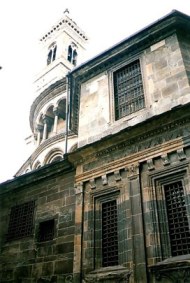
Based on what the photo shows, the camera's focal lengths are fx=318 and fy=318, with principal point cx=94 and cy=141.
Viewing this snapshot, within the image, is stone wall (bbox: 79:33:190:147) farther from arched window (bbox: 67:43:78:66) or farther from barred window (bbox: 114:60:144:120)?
arched window (bbox: 67:43:78:66)

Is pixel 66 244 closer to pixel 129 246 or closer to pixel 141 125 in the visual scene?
pixel 129 246

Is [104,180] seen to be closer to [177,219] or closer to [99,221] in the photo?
[99,221]

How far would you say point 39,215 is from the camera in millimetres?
10859

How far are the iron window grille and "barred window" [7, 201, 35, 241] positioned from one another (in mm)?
3187

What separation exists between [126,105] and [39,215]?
4.76 m

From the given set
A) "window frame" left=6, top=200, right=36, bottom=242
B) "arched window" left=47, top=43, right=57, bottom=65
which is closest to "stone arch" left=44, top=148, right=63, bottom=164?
"window frame" left=6, top=200, right=36, bottom=242

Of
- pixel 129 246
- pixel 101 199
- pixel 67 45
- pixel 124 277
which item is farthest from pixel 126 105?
pixel 67 45

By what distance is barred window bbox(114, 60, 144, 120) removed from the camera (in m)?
10.4

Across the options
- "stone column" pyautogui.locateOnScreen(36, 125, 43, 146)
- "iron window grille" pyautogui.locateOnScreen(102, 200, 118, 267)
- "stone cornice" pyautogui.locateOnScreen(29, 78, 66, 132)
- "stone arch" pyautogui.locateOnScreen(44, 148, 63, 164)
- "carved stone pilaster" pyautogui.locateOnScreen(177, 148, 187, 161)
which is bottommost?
"iron window grille" pyautogui.locateOnScreen(102, 200, 118, 267)

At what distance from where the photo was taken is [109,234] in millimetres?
8648

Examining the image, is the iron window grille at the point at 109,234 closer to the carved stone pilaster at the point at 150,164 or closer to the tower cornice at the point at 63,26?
the carved stone pilaster at the point at 150,164

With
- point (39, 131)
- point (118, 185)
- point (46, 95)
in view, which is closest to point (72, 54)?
point (46, 95)

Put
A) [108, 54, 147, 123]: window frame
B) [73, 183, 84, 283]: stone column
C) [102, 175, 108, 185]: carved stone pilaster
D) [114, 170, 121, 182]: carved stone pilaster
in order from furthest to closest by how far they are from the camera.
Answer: [108, 54, 147, 123]: window frame < [102, 175, 108, 185]: carved stone pilaster < [114, 170, 121, 182]: carved stone pilaster < [73, 183, 84, 283]: stone column

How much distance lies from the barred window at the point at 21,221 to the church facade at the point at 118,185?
39 millimetres
